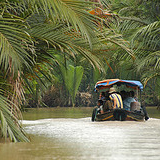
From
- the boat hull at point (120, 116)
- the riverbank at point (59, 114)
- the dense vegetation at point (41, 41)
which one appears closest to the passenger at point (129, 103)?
the boat hull at point (120, 116)

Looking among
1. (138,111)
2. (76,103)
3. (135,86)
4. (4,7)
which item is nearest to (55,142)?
(4,7)

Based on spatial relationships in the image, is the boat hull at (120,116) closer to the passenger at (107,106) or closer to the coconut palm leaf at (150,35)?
the passenger at (107,106)

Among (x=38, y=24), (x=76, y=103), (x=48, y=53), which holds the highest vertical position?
(x=38, y=24)

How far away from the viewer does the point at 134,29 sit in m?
22.9

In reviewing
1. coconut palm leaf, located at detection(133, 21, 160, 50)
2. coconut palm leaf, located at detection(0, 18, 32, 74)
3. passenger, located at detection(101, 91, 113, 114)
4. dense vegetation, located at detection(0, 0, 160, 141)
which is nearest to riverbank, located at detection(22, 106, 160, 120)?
coconut palm leaf, located at detection(133, 21, 160, 50)

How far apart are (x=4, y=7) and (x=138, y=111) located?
9297 mm

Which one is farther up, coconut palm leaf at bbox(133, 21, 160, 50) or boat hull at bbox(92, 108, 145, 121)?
coconut palm leaf at bbox(133, 21, 160, 50)

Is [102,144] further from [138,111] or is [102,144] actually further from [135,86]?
[135,86]

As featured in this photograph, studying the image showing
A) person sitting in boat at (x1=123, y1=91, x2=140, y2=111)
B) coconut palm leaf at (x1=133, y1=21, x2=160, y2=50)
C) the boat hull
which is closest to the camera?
the boat hull

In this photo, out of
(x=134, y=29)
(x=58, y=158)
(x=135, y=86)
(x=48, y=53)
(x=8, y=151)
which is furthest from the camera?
(x=134, y=29)

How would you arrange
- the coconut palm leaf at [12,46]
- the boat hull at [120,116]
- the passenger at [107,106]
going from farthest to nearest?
the passenger at [107,106]
the boat hull at [120,116]
the coconut palm leaf at [12,46]

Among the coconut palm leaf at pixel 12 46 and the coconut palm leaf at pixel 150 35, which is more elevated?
the coconut palm leaf at pixel 150 35

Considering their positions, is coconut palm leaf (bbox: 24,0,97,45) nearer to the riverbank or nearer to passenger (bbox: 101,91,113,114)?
passenger (bbox: 101,91,113,114)

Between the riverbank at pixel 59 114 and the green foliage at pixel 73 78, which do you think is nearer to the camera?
the riverbank at pixel 59 114
